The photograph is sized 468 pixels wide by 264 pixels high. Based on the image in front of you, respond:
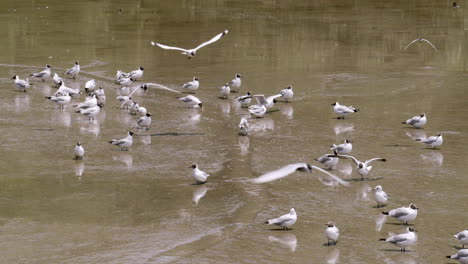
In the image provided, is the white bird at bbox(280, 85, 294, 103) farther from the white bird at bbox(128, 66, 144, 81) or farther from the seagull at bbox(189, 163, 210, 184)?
the seagull at bbox(189, 163, 210, 184)

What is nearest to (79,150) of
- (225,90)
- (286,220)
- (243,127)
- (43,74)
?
(243,127)

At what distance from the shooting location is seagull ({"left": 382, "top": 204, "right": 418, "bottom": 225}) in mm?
14039

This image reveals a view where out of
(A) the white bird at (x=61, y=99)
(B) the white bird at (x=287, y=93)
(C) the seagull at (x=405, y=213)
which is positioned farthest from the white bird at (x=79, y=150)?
(B) the white bird at (x=287, y=93)

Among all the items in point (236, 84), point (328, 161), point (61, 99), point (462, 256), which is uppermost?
point (236, 84)

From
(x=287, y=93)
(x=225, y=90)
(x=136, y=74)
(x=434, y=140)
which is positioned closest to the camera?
(x=434, y=140)

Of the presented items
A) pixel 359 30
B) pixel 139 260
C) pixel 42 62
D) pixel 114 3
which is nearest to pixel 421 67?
pixel 359 30

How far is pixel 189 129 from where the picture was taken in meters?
21.4

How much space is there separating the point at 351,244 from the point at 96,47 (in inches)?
851

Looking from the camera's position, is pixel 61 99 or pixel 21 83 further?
pixel 21 83

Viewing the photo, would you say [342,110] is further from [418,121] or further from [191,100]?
[191,100]

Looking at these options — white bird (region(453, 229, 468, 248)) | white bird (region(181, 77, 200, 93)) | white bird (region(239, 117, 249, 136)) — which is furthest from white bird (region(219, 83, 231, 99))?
white bird (region(453, 229, 468, 248))

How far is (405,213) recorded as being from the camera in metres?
14.1

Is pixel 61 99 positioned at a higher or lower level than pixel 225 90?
lower

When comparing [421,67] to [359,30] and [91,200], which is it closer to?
[359,30]
